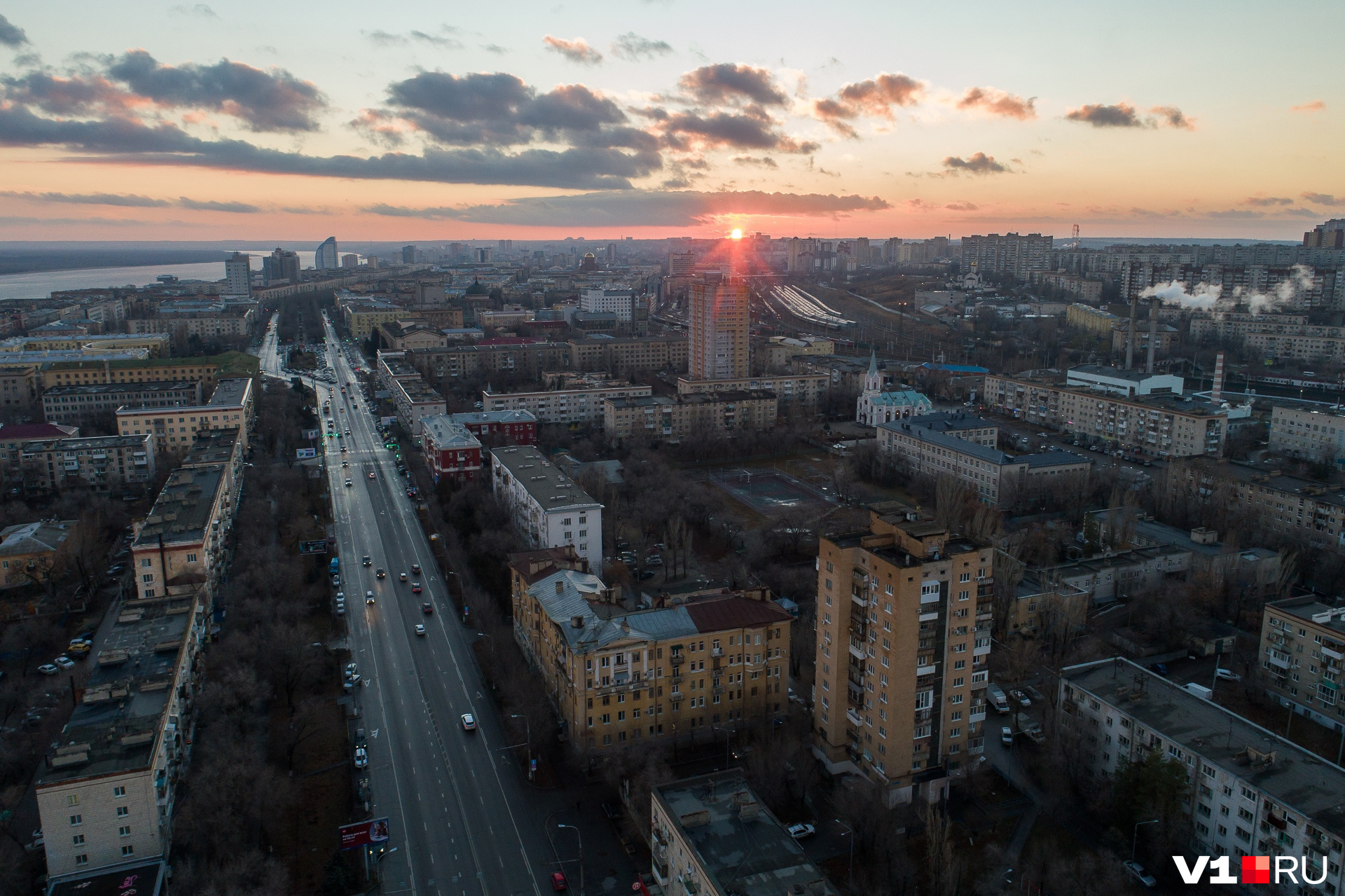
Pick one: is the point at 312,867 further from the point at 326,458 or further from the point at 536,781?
the point at 326,458

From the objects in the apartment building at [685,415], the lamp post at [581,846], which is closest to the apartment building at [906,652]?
the lamp post at [581,846]

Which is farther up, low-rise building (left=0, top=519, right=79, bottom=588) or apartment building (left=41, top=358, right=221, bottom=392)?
apartment building (left=41, top=358, right=221, bottom=392)

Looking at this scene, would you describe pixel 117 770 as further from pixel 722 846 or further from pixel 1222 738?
pixel 1222 738

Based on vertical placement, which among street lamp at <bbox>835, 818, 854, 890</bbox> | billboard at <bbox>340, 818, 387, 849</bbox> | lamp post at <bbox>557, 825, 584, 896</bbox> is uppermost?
billboard at <bbox>340, 818, 387, 849</bbox>

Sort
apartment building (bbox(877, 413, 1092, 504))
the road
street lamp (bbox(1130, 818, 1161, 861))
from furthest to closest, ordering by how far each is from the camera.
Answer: apartment building (bbox(877, 413, 1092, 504))
the road
street lamp (bbox(1130, 818, 1161, 861))

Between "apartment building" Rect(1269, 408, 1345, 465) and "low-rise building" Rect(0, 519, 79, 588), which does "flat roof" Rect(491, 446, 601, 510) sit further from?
"apartment building" Rect(1269, 408, 1345, 465)

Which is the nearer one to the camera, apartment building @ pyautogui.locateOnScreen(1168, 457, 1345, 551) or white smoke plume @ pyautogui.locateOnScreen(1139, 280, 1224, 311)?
apartment building @ pyautogui.locateOnScreen(1168, 457, 1345, 551)

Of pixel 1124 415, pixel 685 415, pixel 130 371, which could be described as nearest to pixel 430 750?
pixel 685 415

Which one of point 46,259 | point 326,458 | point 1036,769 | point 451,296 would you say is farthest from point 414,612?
point 46,259

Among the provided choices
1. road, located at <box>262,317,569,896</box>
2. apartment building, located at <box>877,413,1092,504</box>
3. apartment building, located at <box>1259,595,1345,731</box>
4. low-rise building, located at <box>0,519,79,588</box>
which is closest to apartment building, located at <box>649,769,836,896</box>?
road, located at <box>262,317,569,896</box>
